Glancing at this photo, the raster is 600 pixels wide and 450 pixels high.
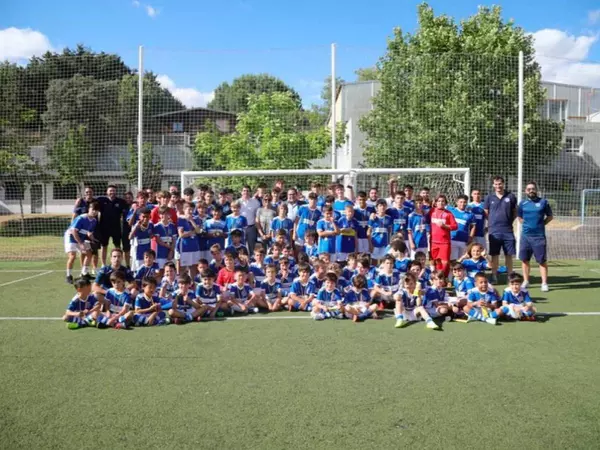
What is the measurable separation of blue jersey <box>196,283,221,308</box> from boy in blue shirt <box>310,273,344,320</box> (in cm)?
115

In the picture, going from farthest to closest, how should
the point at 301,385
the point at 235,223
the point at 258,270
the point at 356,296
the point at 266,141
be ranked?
1. the point at 266,141
2. the point at 235,223
3. the point at 258,270
4. the point at 356,296
5. the point at 301,385

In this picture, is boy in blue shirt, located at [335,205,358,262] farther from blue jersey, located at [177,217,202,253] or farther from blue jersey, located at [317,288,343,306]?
blue jersey, located at [177,217,202,253]

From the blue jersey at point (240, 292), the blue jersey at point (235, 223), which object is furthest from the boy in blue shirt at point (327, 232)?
the blue jersey at point (240, 292)

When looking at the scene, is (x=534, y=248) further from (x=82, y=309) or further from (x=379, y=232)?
(x=82, y=309)

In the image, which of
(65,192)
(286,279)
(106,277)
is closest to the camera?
(106,277)

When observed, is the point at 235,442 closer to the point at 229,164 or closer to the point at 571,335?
the point at 571,335

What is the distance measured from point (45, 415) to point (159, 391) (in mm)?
728

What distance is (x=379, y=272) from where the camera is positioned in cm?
691

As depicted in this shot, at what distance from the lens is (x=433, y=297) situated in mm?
6406

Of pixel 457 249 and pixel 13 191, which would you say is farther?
pixel 13 191

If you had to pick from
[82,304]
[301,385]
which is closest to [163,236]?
[82,304]

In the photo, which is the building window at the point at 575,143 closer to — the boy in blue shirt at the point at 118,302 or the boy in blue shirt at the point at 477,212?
the boy in blue shirt at the point at 477,212

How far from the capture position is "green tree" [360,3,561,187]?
43.4 ft

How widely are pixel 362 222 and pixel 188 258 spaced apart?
8.42 feet
